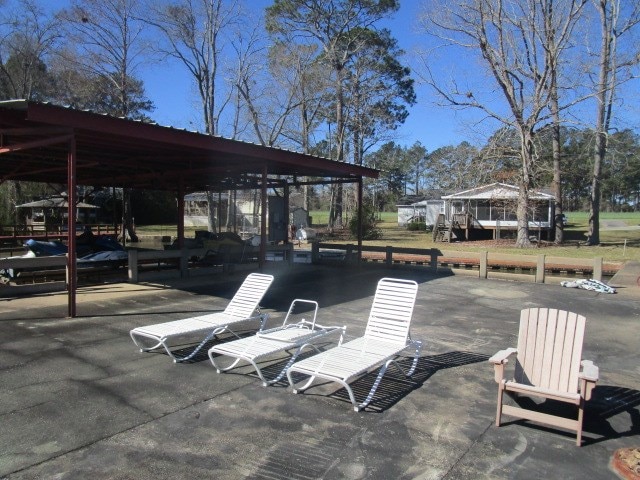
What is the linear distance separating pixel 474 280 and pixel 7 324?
10.6m

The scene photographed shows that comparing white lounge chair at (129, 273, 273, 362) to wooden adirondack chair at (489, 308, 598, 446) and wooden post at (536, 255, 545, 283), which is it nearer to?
wooden adirondack chair at (489, 308, 598, 446)

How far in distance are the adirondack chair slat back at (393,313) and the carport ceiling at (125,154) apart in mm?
5197

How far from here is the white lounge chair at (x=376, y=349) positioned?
4312mm

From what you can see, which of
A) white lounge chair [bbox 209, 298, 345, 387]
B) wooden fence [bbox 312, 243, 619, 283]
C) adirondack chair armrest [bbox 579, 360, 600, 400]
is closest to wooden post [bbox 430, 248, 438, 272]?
wooden fence [bbox 312, 243, 619, 283]

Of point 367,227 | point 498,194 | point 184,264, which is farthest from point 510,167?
point 184,264

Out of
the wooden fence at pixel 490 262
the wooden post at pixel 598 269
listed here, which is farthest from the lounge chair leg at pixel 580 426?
the wooden post at pixel 598 269

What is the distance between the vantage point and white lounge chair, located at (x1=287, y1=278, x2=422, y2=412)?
170 inches

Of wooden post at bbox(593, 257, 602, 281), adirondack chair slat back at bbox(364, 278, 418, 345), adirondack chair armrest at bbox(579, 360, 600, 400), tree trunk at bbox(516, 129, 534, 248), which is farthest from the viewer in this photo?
tree trunk at bbox(516, 129, 534, 248)

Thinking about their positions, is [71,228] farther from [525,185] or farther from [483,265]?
[525,185]

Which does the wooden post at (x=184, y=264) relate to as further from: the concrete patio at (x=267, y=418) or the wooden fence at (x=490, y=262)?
the concrete patio at (x=267, y=418)

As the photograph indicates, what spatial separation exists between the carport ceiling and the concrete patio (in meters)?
3.12

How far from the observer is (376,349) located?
16.5 feet

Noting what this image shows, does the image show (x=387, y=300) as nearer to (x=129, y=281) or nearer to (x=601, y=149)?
(x=129, y=281)

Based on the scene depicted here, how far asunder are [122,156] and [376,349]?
10004 mm
